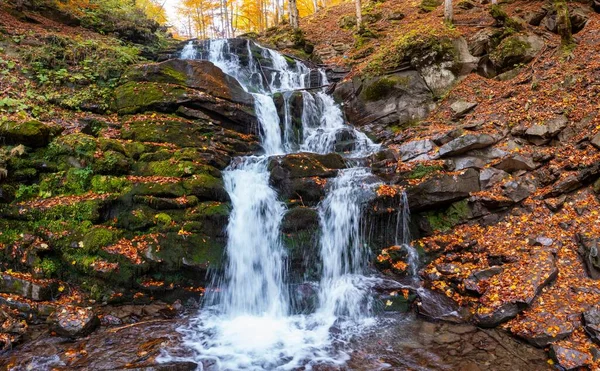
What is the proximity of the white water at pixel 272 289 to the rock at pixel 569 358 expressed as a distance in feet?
9.54

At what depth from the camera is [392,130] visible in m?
11.9

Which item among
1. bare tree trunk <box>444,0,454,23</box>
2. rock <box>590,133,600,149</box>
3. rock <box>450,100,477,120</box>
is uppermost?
bare tree trunk <box>444,0,454,23</box>

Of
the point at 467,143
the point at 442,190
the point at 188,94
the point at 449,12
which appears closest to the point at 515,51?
the point at 449,12

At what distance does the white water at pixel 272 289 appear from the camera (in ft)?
18.3

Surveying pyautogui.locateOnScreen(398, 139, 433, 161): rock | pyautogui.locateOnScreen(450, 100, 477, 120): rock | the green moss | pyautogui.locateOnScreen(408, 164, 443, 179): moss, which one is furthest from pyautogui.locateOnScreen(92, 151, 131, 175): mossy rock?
pyautogui.locateOnScreen(450, 100, 477, 120): rock

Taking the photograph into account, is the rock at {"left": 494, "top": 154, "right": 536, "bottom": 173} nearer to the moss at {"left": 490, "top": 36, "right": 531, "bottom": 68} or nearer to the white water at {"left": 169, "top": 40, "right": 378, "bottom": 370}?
the white water at {"left": 169, "top": 40, "right": 378, "bottom": 370}

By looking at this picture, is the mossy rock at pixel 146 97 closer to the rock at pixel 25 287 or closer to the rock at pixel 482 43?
the rock at pixel 25 287

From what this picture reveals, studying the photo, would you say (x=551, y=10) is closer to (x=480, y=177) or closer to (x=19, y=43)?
(x=480, y=177)

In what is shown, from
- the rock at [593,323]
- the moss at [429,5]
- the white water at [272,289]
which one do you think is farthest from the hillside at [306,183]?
the moss at [429,5]

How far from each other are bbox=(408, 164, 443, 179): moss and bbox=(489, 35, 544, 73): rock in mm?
5868

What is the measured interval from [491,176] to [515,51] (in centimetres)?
594

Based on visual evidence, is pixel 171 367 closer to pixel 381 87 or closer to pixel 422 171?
pixel 422 171

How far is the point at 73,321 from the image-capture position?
5516 mm

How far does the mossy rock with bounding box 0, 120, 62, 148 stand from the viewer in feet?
24.0
